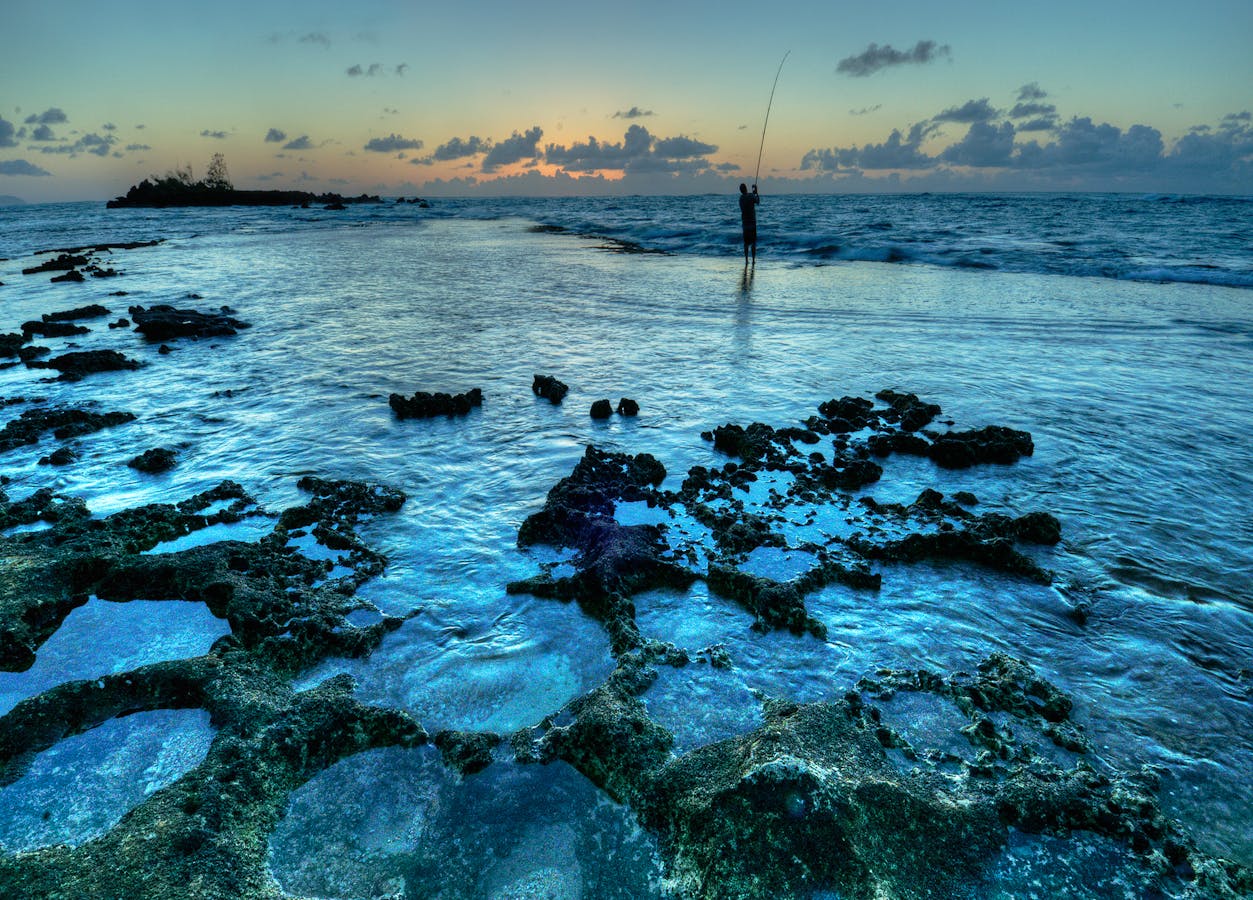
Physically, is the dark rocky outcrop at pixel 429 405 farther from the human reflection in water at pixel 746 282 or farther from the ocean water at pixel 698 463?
the human reflection in water at pixel 746 282

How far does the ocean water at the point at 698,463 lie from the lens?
3020 millimetres

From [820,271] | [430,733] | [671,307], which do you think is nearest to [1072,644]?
[430,733]

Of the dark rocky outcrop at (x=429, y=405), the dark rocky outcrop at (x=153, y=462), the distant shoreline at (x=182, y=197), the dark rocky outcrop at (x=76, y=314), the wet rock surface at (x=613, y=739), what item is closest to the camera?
the wet rock surface at (x=613, y=739)

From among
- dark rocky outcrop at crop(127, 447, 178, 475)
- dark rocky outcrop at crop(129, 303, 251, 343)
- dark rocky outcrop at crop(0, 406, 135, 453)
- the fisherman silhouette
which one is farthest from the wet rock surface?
the fisherman silhouette

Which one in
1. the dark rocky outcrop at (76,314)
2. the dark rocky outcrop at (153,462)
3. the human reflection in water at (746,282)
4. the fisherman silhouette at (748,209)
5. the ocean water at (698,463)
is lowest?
the ocean water at (698,463)

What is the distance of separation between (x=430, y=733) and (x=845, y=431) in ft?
17.8

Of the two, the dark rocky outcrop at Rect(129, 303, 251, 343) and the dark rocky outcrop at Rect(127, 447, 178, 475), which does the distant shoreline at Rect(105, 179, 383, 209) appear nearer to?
the dark rocky outcrop at Rect(129, 303, 251, 343)

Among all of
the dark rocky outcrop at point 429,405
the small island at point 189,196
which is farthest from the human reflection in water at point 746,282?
the small island at point 189,196

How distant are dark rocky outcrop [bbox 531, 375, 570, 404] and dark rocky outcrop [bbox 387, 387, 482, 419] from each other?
972 mm

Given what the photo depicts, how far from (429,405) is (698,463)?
3.52 m

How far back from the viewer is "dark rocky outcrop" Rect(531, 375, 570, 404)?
8.02m

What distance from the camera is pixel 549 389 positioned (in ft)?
26.6

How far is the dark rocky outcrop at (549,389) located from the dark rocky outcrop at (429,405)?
972 millimetres

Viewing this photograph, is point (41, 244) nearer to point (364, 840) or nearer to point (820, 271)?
point (820, 271)
